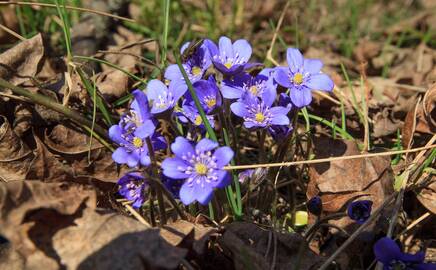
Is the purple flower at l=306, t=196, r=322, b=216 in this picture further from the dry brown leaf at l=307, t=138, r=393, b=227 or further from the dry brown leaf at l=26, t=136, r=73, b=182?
the dry brown leaf at l=26, t=136, r=73, b=182

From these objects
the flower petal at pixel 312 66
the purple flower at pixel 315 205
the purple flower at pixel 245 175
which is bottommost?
the purple flower at pixel 315 205

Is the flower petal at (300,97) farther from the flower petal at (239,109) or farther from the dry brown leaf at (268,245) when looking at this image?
the dry brown leaf at (268,245)

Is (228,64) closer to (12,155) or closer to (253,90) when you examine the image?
(253,90)

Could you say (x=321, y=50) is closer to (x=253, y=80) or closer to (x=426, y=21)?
(x=426, y=21)

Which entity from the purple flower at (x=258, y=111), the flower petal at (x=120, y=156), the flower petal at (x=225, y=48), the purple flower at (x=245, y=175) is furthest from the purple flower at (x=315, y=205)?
the flower petal at (x=120, y=156)

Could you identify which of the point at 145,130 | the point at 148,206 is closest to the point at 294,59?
the point at 145,130

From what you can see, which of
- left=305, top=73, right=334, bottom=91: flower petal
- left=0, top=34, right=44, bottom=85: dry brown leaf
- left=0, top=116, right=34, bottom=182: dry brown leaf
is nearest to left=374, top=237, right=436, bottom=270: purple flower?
left=305, top=73, right=334, bottom=91: flower petal

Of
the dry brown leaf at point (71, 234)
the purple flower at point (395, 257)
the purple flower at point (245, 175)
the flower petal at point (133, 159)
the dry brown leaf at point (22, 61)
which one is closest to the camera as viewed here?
the dry brown leaf at point (71, 234)
